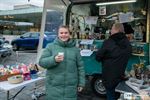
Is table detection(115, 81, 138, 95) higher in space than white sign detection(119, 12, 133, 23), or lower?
lower

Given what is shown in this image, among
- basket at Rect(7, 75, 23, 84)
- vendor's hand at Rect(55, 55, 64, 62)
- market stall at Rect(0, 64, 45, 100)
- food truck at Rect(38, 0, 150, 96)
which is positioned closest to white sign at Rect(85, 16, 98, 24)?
food truck at Rect(38, 0, 150, 96)

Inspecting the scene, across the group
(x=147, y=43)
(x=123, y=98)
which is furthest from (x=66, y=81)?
(x=147, y=43)

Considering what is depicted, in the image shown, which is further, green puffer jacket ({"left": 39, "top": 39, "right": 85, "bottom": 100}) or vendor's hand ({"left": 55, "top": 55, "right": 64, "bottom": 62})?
green puffer jacket ({"left": 39, "top": 39, "right": 85, "bottom": 100})

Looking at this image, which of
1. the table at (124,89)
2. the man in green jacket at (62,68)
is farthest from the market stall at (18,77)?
the table at (124,89)

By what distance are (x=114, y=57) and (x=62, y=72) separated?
1065 millimetres

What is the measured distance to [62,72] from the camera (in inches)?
136

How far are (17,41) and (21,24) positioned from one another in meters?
9.17

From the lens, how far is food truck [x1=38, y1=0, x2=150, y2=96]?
5.84 m

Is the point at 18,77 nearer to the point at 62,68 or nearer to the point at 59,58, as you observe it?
the point at 62,68

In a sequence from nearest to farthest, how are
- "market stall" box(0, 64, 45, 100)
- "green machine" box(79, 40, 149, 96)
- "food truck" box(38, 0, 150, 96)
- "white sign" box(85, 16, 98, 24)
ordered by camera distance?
1. "market stall" box(0, 64, 45, 100)
2. "green machine" box(79, 40, 149, 96)
3. "food truck" box(38, 0, 150, 96)
4. "white sign" box(85, 16, 98, 24)

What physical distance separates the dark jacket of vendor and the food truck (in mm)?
1223

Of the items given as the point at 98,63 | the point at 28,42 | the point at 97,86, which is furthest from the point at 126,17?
the point at 28,42

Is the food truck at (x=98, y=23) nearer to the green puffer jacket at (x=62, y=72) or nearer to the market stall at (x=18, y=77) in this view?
the market stall at (x=18, y=77)

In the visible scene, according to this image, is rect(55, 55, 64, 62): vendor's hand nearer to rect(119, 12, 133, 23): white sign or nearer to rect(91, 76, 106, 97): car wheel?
rect(91, 76, 106, 97): car wheel
